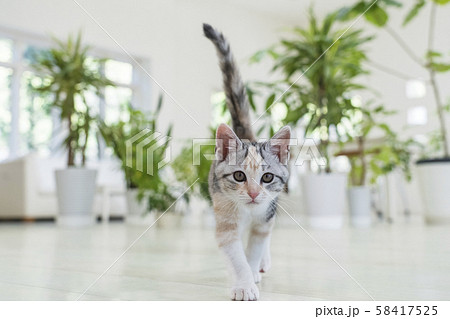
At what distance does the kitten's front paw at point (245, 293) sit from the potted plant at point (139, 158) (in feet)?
1.03

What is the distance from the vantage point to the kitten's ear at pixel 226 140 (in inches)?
22.8

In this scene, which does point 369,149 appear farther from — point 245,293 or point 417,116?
point 245,293

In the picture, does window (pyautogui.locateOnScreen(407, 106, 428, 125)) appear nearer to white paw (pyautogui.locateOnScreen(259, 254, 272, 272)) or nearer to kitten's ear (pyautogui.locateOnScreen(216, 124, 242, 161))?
white paw (pyautogui.locateOnScreen(259, 254, 272, 272))

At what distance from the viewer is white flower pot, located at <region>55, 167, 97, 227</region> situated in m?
2.52

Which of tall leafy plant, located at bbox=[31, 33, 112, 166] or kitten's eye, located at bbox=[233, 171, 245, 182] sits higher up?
tall leafy plant, located at bbox=[31, 33, 112, 166]

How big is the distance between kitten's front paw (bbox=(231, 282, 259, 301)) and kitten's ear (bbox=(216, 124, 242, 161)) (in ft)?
0.64

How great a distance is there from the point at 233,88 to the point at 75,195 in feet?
Answer: 6.88

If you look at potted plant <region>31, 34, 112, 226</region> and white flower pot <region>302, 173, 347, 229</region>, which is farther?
potted plant <region>31, 34, 112, 226</region>

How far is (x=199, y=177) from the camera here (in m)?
0.79

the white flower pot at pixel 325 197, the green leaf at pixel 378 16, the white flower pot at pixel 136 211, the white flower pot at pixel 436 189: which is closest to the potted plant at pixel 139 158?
the white flower pot at pixel 136 211

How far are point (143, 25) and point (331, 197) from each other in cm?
155

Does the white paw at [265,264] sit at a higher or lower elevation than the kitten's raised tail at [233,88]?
lower

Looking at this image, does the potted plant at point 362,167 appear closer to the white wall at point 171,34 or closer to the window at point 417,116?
the window at point 417,116

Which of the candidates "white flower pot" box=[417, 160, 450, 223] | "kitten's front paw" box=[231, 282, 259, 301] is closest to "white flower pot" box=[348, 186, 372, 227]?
"white flower pot" box=[417, 160, 450, 223]
